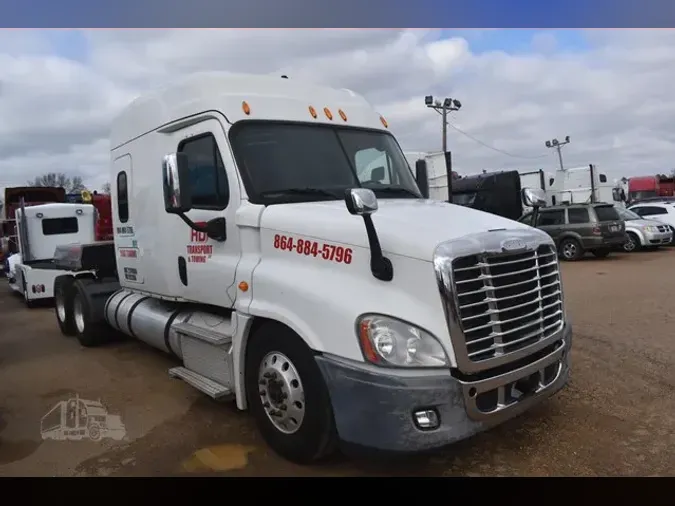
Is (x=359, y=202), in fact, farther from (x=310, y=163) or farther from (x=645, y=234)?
(x=645, y=234)

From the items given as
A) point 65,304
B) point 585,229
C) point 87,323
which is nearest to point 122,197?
point 87,323

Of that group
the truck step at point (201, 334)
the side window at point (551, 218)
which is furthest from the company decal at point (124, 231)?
the side window at point (551, 218)

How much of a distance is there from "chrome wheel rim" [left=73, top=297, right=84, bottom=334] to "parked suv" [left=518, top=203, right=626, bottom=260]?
14.0m

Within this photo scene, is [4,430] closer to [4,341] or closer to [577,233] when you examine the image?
[4,341]

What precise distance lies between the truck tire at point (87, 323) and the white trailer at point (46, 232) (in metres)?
4.65

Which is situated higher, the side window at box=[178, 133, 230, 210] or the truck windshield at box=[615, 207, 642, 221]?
the side window at box=[178, 133, 230, 210]

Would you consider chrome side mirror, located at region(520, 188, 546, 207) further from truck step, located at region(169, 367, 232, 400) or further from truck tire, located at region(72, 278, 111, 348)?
truck tire, located at region(72, 278, 111, 348)

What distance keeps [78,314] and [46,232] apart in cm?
583

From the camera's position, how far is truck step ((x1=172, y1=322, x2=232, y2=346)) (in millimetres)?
4730

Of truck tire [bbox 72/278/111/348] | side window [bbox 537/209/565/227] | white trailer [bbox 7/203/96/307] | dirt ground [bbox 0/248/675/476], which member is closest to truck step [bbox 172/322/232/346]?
dirt ground [bbox 0/248/675/476]

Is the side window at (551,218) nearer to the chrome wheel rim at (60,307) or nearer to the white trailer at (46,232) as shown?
the white trailer at (46,232)

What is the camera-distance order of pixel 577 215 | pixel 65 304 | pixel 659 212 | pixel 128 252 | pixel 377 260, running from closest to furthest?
pixel 377 260 → pixel 128 252 → pixel 65 304 → pixel 577 215 → pixel 659 212

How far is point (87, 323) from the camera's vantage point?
7.90 meters

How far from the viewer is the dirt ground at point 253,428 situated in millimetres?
4137
